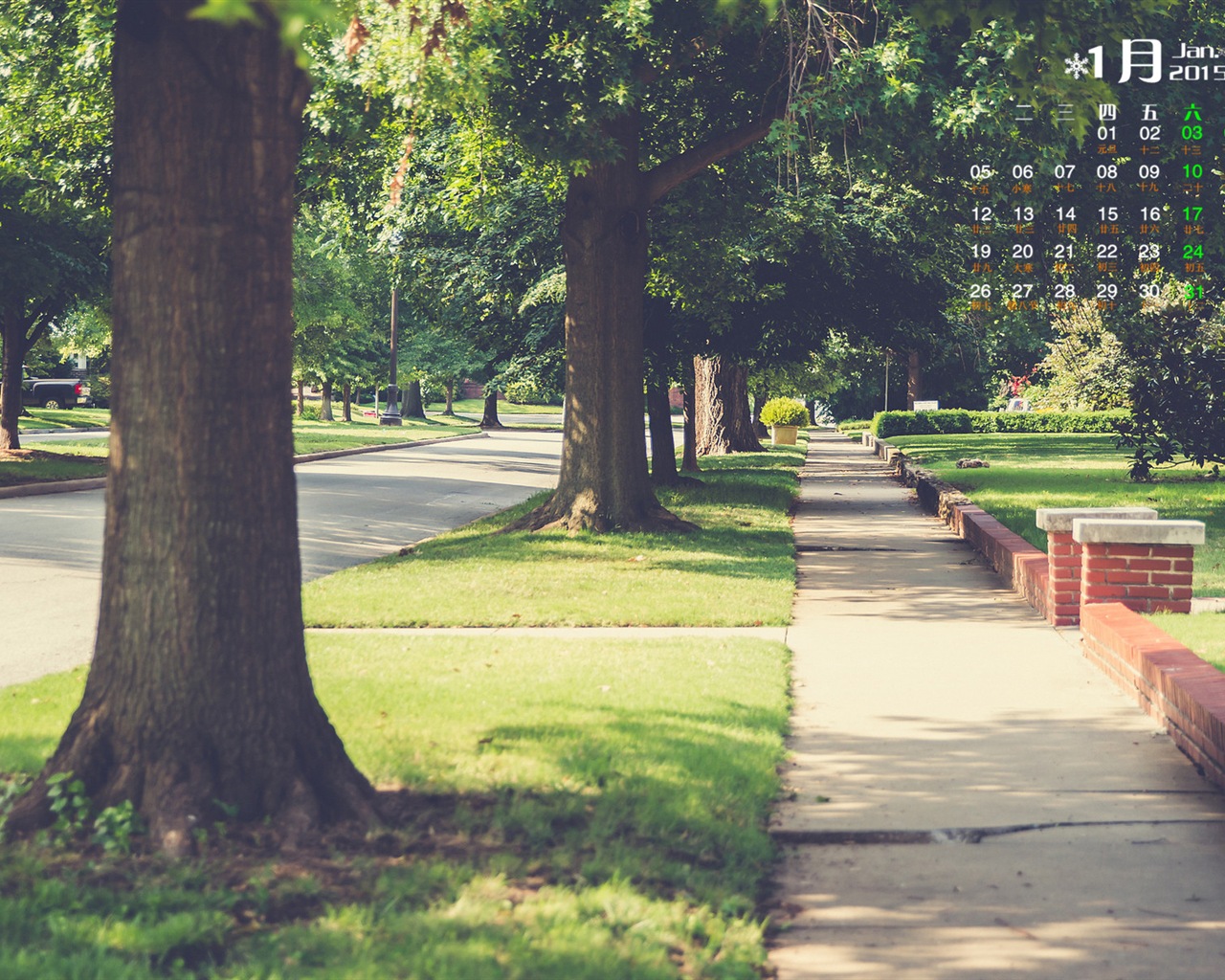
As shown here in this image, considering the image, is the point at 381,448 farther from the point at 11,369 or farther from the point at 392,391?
the point at 392,391

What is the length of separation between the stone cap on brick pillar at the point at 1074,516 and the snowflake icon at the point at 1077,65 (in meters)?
3.08

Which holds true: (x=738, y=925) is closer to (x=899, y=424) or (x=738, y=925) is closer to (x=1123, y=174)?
(x=1123, y=174)

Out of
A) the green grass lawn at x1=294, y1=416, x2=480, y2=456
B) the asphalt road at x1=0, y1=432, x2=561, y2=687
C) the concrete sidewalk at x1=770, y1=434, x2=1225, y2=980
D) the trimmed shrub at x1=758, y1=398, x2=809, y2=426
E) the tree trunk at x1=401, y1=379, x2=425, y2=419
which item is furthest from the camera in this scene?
the tree trunk at x1=401, y1=379, x2=425, y2=419

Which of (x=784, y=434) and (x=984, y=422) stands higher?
(x=984, y=422)

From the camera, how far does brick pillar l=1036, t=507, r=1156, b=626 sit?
9898 millimetres

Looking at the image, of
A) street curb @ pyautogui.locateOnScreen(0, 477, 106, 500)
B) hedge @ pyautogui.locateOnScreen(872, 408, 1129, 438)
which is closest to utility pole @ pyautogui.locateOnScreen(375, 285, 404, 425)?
hedge @ pyautogui.locateOnScreen(872, 408, 1129, 438)

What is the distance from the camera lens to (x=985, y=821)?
543 centimetres

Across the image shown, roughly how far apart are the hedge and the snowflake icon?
41.5 meters

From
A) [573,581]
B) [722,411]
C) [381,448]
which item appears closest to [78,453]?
[381,448]

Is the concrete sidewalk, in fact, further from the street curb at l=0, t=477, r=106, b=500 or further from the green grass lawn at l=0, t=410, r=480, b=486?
the street curb at l=0, t=477, r=106, b=500

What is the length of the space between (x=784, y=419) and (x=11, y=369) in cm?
2939

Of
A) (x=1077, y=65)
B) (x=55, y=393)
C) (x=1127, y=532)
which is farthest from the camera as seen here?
(x=55, y=393)

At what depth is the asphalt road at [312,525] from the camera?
978cm

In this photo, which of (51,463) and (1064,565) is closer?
Answer: (1064,565)
